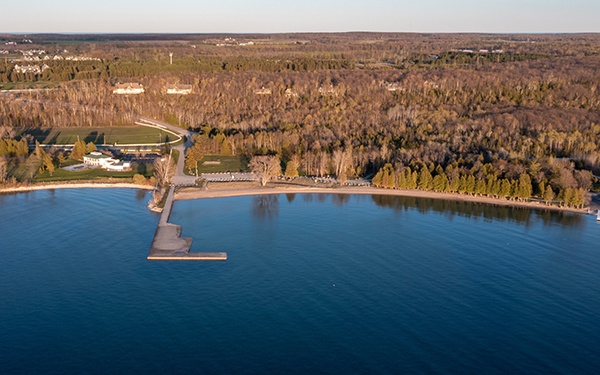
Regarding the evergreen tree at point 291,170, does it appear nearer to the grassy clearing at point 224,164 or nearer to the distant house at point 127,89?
the grassy clearing at point 224,164

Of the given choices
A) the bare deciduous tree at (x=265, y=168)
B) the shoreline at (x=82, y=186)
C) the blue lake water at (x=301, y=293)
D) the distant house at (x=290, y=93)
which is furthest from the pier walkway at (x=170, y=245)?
the distant house at (x=290, y=93)

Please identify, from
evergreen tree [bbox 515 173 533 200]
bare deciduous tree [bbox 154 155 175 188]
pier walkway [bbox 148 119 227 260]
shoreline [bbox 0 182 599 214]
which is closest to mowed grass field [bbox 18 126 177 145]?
bare deciduous tree [bbox 154 155 175 188]

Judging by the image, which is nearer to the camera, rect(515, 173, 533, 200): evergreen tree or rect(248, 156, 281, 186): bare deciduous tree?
rect(515, 173, 533, 200): evergreen tree

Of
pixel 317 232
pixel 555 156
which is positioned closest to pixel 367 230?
pixel 317 232

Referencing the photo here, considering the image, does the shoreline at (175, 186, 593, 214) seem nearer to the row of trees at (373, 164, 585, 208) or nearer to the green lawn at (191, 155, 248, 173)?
the row of trees at (373, 164, 585, 208)

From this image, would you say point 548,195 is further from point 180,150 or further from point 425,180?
point 180,150

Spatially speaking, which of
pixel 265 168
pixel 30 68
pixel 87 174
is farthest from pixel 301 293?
pixel 30 68
